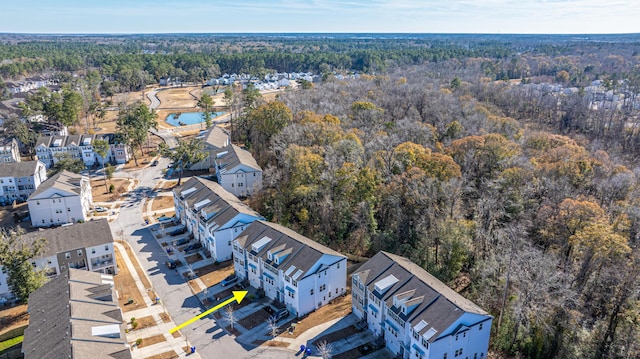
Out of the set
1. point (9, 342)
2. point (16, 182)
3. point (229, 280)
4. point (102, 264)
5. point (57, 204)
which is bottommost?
point (9, 342)

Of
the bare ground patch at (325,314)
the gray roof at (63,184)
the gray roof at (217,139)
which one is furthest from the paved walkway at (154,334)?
the gray roof at (217,139)

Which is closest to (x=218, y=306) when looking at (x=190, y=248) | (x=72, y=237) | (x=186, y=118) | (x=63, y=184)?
(x=190, y=248)

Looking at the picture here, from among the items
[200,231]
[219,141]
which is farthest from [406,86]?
[200,231]

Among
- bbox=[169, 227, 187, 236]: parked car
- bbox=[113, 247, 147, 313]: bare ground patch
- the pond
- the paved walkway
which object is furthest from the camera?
the pond

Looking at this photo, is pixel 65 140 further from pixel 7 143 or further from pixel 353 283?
pixel 353 283

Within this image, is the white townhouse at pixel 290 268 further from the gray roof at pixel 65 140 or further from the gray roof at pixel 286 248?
the gray roof at pixel 65 140

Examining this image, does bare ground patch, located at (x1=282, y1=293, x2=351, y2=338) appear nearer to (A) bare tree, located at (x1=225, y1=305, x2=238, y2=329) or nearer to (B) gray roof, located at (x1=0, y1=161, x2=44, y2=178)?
(A) bare tree, located at (x1=225, y1=305, x2=238, y2=329)

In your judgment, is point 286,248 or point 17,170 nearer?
point 286,248

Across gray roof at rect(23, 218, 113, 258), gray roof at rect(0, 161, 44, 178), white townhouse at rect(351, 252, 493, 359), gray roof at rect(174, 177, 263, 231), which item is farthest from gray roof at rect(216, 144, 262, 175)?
white townhouse at rect(351, 252, 493, 359)
